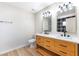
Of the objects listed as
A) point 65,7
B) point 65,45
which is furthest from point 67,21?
point 65,45

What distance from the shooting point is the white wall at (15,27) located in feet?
11.5

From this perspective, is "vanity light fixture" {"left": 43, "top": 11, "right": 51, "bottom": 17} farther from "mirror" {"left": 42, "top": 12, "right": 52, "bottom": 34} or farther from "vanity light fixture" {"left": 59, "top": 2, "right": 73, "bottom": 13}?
"vanity light fixture" {"left": 59, "top": 2, "right": 73, "bottom": 13}

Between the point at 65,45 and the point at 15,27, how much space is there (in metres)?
2.54

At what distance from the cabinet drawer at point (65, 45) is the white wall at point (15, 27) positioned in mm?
2060

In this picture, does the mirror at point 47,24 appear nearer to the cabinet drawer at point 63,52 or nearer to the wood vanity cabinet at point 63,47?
the wood vanity cabinet at point 63,47

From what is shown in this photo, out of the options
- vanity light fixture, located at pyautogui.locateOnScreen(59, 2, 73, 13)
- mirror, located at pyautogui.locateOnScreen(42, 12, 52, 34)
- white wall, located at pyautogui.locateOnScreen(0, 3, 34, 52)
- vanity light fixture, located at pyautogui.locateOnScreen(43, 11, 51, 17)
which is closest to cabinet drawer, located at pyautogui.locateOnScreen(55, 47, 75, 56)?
vanity light fixture, located at pyautogui.locateOnScreen(59, 2, 73, 13)

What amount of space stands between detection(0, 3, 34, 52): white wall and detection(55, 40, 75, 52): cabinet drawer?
81.1 inches

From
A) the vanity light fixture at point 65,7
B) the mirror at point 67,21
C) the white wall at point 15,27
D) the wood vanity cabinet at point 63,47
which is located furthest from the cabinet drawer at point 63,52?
the white wall at point 15,27

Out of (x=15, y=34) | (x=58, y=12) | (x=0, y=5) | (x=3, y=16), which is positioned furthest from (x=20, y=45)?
(x=58, y=12)

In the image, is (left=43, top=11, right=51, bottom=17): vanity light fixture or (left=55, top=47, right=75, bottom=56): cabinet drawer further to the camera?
(left=43, top=11, right=51, bottom=17): vanity light fixture

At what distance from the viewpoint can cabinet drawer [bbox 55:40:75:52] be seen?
205 cm

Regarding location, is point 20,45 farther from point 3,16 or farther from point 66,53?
point 66,53

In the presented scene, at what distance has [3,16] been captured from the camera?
3.54 meters

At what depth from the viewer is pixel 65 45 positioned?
7.41ft
